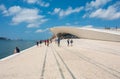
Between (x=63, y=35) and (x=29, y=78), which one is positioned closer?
(x=29, y=78)

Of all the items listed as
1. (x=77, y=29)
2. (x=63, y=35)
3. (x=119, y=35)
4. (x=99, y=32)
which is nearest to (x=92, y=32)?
(x=99, y=32)

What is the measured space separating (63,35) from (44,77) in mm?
73544

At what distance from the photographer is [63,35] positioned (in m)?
79.7

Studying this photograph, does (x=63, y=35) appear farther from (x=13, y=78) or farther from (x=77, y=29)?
(x=13, y=78)

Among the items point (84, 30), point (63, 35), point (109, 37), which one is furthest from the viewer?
point (63, 35)

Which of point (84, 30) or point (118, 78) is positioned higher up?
point (84, 30)

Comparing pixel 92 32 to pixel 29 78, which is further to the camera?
pixel 92 32

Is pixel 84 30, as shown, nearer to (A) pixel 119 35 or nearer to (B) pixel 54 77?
(A) pixel 119 35

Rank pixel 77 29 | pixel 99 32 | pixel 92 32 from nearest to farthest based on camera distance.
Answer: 1. pixel 99 32
2. pixel 92 32
3. pixel 77 29

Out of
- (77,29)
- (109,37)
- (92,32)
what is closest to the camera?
(109,37)

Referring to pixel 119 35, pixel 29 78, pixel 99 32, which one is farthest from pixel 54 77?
pixel 99 32

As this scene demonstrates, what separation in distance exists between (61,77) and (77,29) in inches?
1964

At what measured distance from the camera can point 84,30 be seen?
5047cm

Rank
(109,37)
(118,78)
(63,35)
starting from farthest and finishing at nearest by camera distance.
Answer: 1. (63,35)
2. (109,37)
3. (118,78)
